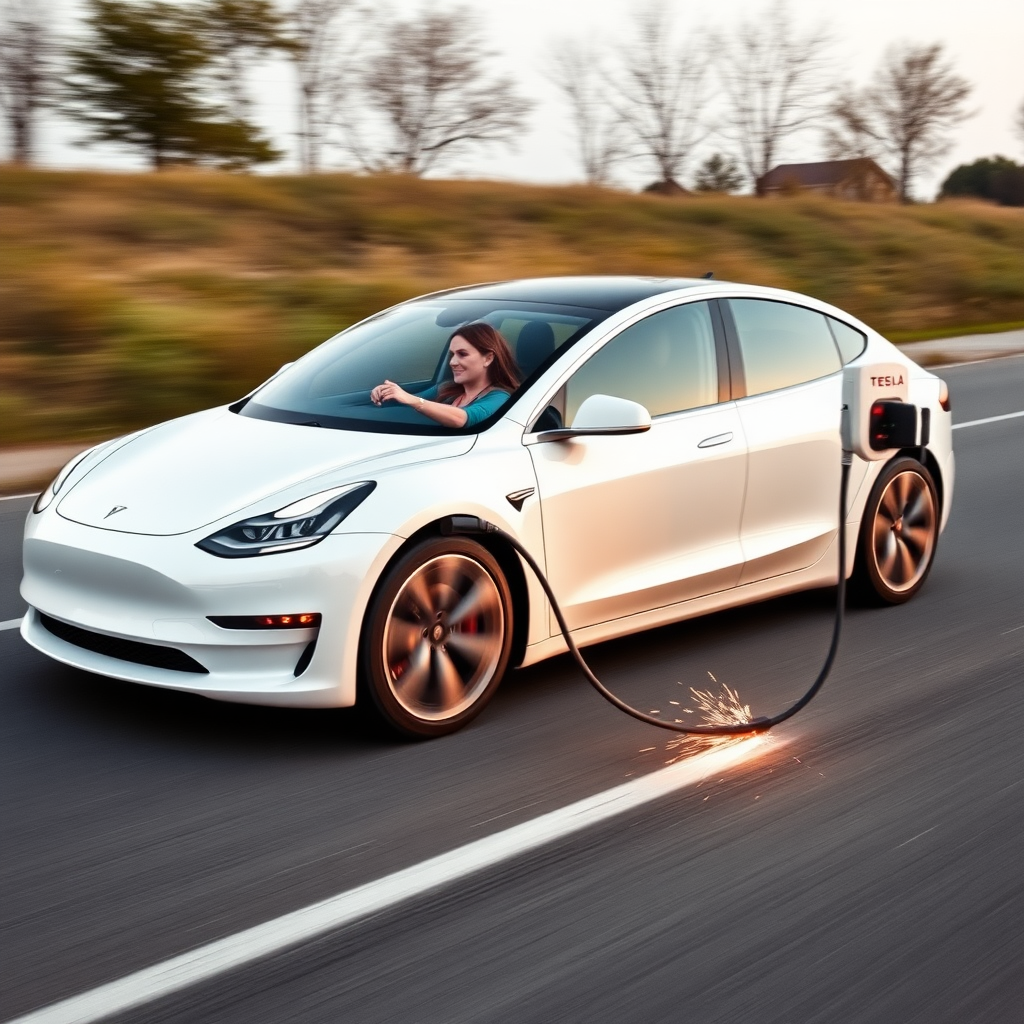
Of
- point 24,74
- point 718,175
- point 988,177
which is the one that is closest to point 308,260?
point 24,74

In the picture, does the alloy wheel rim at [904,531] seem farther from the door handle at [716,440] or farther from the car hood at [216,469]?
the car hood at [216,469]

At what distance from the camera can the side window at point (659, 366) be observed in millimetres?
5715

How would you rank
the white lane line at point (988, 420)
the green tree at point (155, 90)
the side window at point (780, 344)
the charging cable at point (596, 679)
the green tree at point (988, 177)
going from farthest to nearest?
the green tree at point (988, 177) → the green tree at point (155, 90) → the white lane line at point (988, 420) → the side window at point (780, 344) → the charging cable at point (596, 679)

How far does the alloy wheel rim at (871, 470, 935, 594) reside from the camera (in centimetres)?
689

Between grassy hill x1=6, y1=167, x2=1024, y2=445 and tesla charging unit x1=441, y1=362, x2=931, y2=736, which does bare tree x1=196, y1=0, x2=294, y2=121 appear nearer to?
grassy hill x1=6, y1=167, x2=1024, y2=445

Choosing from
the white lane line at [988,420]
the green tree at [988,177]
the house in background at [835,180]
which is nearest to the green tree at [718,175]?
the house in background at [835,180]

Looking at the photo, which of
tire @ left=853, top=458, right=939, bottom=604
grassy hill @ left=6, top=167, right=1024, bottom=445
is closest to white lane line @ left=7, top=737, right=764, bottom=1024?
tire @ left=853, top=458, right=939, bottom=604

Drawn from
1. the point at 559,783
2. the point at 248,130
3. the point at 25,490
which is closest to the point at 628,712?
the point at 559,783

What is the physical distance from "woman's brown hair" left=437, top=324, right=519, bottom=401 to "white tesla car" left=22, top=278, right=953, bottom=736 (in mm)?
69

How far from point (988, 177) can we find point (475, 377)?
95168 mm

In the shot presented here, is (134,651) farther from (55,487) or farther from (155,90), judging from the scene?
(155,90)

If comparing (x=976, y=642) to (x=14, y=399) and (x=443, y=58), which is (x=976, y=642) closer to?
(x=14, y=399)

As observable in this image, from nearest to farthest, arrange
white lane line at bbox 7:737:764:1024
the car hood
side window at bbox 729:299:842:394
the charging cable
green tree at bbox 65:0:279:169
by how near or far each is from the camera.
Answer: white lane line at bbox 7:737:764:1024 < the car hood < the charging cable < side window at bbox 729:299:842:394 < green tree at bbox 65:0:279:169

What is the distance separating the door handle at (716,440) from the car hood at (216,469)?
1.07 metres
